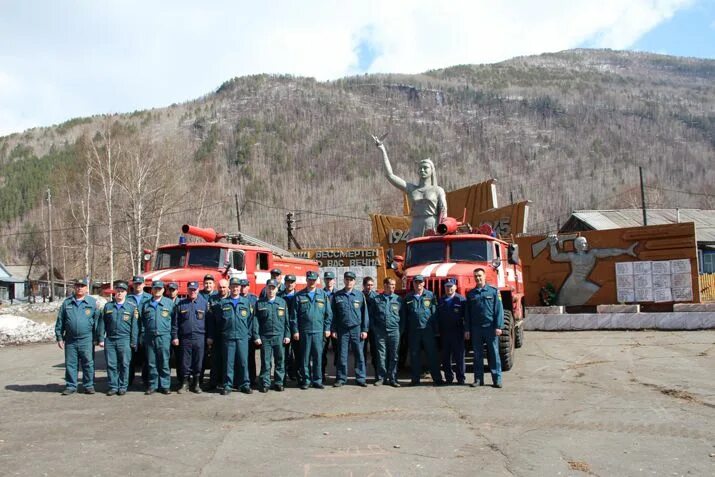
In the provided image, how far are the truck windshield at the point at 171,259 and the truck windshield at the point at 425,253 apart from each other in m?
4.56

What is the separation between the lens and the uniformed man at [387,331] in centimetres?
958

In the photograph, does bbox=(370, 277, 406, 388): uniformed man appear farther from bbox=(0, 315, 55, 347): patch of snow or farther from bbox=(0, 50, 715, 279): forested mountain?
bbox=(0, 50, 715, 279): forested mountain

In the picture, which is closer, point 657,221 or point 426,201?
point 426,201

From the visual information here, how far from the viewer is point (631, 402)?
7875 mm

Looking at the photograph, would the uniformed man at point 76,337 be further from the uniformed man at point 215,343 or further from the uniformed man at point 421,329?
the uniformed man at point 421,329

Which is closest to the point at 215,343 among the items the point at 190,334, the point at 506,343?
the point at 190,334

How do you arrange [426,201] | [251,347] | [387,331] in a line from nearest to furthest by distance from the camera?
[251,347]
[387,331]
[426,201]

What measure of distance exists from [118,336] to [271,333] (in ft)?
7.26

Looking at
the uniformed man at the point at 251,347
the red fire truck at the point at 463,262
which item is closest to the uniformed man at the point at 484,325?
the red fire truck at the point at 463,262

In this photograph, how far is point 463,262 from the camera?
38.0 feet

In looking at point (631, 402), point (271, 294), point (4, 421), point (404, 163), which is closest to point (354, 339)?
point (271, 294)

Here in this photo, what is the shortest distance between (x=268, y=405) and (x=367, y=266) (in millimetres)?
17949

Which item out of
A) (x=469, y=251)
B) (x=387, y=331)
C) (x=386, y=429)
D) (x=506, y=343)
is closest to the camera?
(x=386, y=429)

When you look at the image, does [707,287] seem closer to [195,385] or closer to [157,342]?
[195,385]
